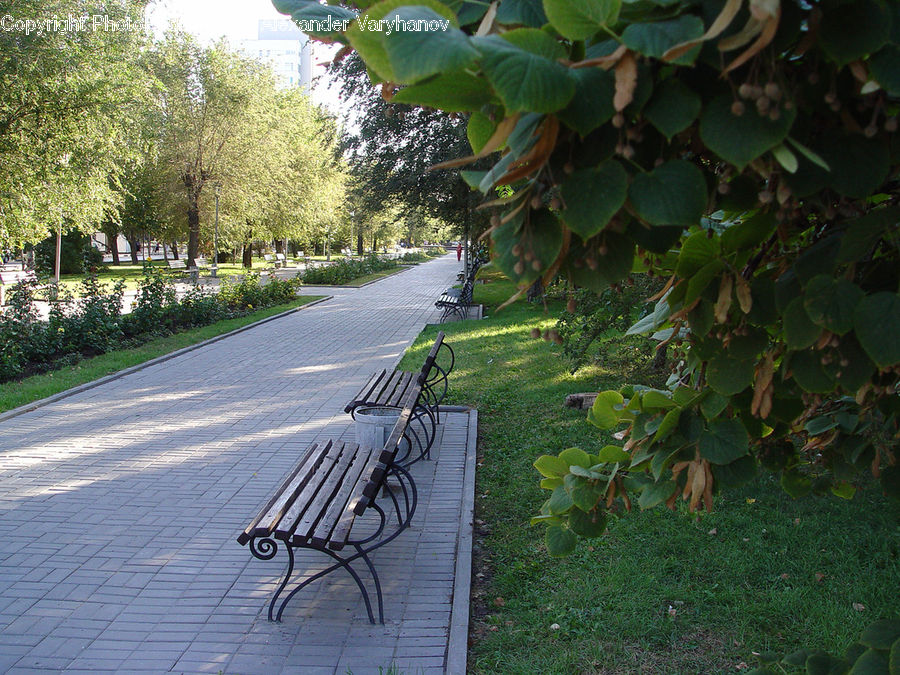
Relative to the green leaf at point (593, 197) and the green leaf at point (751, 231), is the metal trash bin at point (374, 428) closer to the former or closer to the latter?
the green leaf at point (751, 231)

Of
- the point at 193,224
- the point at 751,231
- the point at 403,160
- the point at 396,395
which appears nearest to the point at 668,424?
the point at 751,231

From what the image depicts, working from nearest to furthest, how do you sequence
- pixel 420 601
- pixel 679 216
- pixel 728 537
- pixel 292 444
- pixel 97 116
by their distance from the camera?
pixel 679 216 < pixel 420 601 < pixel 728 537 < pixel 292 444 < pixel 97 116

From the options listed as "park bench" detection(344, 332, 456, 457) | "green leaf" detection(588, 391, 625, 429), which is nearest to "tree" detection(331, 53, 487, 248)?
"park bench" detection(344, 332, 456, 457)

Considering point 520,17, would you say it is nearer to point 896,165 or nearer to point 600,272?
point 600,272

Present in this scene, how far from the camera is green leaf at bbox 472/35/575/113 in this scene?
697 millimetres

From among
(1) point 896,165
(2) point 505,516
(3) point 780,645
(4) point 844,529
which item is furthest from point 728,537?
(1) point 896,165

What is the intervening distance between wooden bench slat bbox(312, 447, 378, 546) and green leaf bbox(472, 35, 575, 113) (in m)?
3.55

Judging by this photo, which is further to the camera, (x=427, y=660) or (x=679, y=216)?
(x=427, y=660)

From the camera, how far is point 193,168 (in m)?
34.3

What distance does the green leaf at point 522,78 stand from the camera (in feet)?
2.29

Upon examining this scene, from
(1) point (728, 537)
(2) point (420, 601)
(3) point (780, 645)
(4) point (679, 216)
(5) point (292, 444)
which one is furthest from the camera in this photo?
(5) point (292, 444)

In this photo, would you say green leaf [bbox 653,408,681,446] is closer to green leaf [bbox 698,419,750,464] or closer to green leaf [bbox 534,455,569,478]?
green leaf [bbox 698,419,750,464]

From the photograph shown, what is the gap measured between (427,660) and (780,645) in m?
1.88

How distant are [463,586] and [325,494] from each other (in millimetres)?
1096
